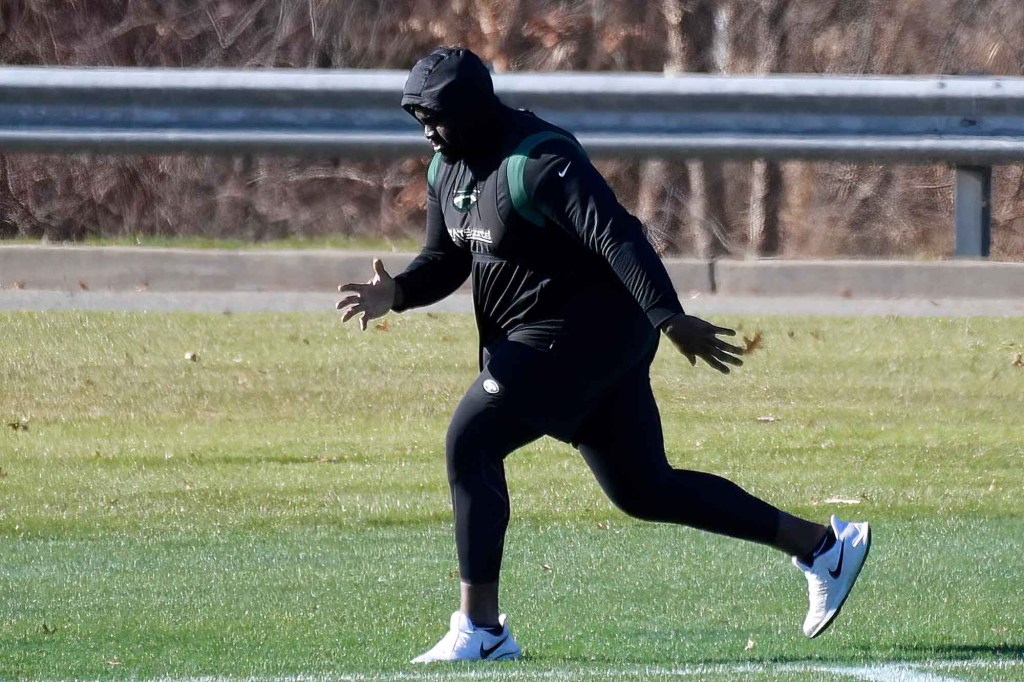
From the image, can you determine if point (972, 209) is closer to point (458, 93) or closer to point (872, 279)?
point (872, 279)

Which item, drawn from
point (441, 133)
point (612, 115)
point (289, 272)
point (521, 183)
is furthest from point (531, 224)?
point (289, 272)

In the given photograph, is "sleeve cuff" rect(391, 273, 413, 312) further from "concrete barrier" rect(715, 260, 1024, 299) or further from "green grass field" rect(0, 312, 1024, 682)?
"concrete barrier" rect(715, 260, 1024, 299)

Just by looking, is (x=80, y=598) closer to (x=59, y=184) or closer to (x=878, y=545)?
(x=878, y=545)

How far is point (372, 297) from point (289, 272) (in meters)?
7.66

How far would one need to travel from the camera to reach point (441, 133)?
4652 millimetres

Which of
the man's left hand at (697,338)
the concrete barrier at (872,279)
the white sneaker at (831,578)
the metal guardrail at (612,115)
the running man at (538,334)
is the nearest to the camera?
the man's left hand at (697,338)

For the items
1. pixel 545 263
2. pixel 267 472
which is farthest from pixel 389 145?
pixel 545 263

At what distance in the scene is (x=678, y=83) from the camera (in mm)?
9547

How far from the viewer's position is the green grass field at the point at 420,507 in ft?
16.2

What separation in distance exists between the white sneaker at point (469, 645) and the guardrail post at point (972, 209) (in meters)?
5.93

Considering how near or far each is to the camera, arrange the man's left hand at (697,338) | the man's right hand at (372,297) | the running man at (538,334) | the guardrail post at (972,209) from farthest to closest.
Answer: the guardrail post at (972,209)
the man's right hand at (372,297)
the running man at (538,334)
the man's left hand at (697,338)

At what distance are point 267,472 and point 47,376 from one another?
8.79 ft

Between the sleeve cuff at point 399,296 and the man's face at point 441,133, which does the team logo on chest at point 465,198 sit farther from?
the sleeve cuff at point 399,296

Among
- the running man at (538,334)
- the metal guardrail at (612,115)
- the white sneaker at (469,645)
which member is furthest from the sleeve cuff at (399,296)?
the metal guardrail at (612,115)
